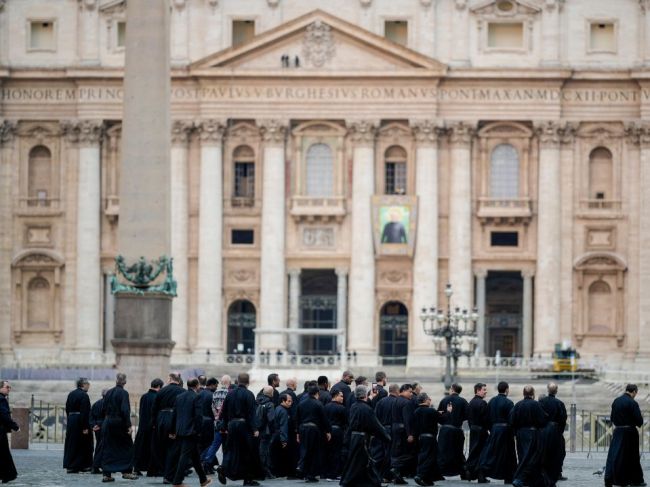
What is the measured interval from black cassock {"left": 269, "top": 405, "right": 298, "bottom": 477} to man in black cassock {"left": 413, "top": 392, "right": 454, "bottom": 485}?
2382mm

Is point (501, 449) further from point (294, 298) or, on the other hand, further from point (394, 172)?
point (394, 172)

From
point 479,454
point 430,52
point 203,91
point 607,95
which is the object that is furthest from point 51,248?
point 479,454

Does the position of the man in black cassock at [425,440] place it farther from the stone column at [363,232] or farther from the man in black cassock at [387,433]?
the stone column at [363,232]

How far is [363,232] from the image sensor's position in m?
95.2

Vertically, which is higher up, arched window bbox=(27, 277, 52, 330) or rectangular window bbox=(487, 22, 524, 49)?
rectangular window bbox=(487, 22, 524, 49)

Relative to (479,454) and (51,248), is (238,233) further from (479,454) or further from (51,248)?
(479,454)

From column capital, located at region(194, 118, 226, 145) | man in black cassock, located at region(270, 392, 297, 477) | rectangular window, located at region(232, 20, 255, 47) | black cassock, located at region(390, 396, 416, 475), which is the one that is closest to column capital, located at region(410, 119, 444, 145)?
rectangular window, located at region(232, 20, 255, 47)

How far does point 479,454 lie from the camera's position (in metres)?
43.6

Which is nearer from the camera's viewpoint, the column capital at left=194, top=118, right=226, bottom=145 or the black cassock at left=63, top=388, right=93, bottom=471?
the black cassock at left=63, top=388, right=93, bottom=471

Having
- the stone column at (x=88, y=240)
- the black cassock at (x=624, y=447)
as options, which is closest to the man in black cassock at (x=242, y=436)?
the black cassock at (x=624, y=447)

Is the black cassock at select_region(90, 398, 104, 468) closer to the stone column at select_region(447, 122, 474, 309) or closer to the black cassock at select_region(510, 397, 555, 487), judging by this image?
the black cassock at select_region(510, 397, 555, 487)

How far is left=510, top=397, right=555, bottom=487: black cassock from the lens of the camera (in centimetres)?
4062

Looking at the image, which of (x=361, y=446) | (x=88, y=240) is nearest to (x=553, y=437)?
(x=361, y=446)

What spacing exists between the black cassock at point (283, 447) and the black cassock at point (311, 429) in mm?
664
